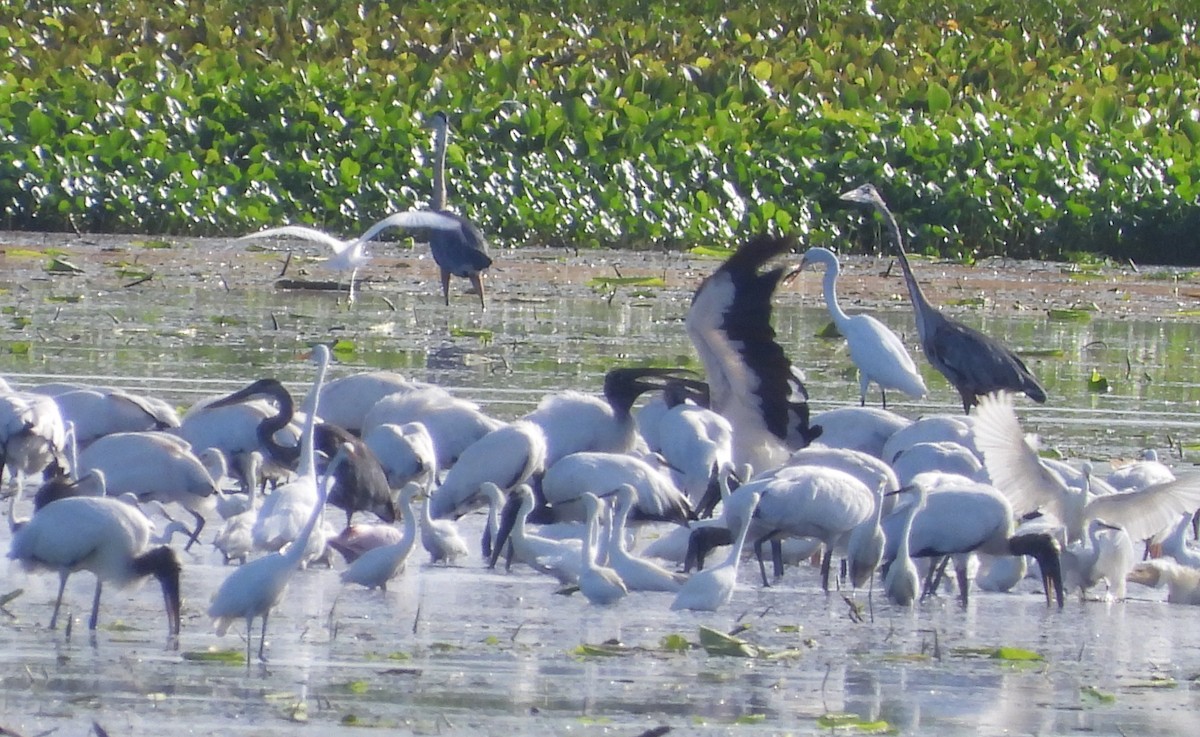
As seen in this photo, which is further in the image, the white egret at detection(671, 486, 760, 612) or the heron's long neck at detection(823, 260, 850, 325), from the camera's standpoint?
the heron's long neck at detection(823, 260, 850, 325)

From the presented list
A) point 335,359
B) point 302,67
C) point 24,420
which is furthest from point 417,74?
point 24,420

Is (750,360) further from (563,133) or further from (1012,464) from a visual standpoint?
(563,133)

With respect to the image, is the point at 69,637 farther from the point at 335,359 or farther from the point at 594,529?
the point at 335,359

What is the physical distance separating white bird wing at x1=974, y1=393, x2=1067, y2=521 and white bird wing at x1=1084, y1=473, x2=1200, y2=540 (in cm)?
16

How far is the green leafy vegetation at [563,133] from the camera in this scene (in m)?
A: 21.3

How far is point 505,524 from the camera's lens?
782 cm

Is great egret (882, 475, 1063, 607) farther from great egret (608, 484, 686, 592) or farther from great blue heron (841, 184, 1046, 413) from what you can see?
great blue heron (841, 184, 1046, 413)

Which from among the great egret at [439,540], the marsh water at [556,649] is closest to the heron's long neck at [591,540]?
the marsh water at [556,649]

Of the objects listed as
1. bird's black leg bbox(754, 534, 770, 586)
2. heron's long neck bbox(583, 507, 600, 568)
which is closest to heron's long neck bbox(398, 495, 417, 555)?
heron's long neck bbox(583, 507, 600, 568)

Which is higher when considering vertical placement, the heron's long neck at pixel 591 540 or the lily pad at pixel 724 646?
the heron's long neck at pixel 591 540

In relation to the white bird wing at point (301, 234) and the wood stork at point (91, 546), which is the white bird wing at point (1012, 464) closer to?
the wood stork at point (91, 546)

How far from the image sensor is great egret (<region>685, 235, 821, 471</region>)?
9.09 meters

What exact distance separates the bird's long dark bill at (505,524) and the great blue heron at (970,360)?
12.6 ft

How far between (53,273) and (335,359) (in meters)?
4.89
